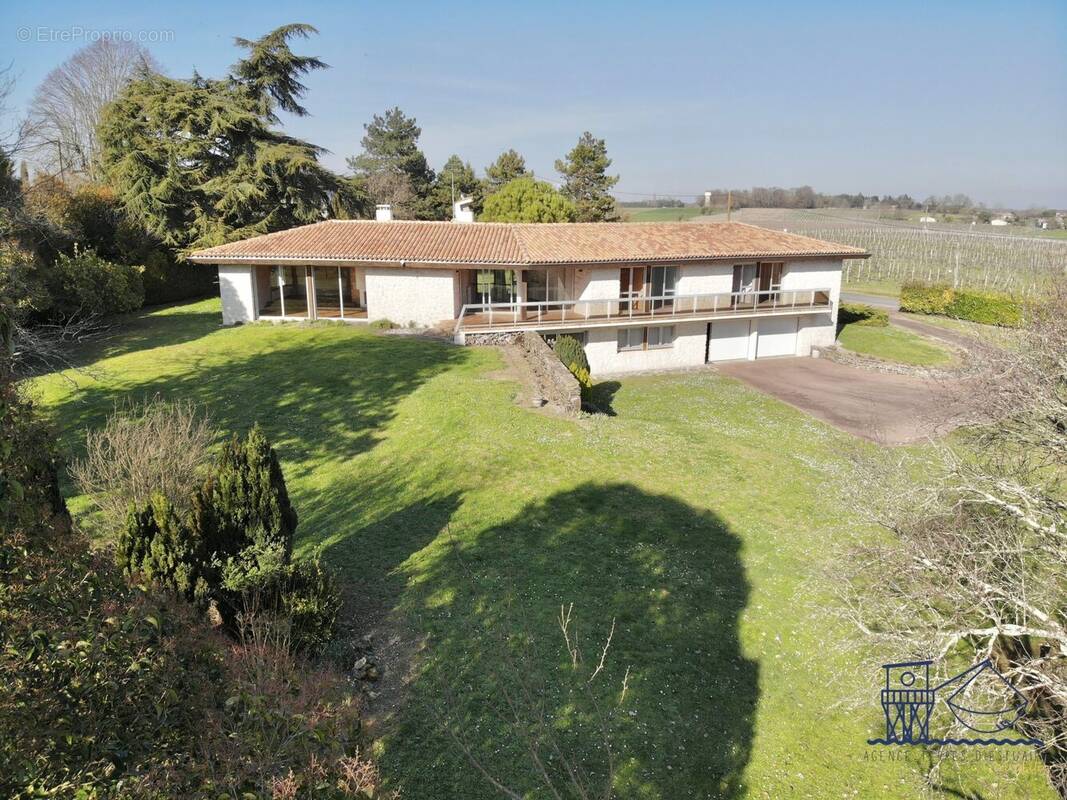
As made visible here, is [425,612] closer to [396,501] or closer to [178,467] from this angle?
[396,501]

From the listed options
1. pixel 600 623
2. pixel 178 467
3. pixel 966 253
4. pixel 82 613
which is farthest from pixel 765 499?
pixel 966 253

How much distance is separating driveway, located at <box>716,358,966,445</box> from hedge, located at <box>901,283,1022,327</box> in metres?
14.6

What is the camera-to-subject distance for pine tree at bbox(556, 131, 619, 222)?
59.0 m

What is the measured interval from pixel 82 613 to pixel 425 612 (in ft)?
21.6

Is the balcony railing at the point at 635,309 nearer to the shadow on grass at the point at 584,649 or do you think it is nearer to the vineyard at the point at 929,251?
the shadow on grass at the point at 584,649

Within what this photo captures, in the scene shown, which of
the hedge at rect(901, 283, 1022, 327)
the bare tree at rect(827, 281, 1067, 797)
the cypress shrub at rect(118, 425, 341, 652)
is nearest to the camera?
the bare tree at rect(827, 281, 1067, 797)

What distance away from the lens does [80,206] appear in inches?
1286

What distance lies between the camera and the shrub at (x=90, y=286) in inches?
1072

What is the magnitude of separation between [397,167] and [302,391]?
190 feet

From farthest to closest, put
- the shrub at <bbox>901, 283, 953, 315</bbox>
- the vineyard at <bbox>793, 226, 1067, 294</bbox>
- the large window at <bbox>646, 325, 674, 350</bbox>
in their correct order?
the vineyard at <bbox>793, 226, 1067, 294</bbox> → the shrub at <bbox>901, 283, 953, 315</bbox> → the large window at <bbox>646, 325, 674, 350</bbox>

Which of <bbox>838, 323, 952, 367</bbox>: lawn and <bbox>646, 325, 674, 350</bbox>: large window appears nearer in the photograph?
<bbox>646, 325, 674, 350</bbox>: large window

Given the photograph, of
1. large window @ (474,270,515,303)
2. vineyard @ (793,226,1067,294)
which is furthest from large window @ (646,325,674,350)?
vineyard @ (793,226,1067,294)

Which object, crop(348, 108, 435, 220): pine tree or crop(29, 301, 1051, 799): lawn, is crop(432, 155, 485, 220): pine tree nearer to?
crop(348, 108, 435, 220): pine tree

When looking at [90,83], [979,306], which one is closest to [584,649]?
[979,306]
